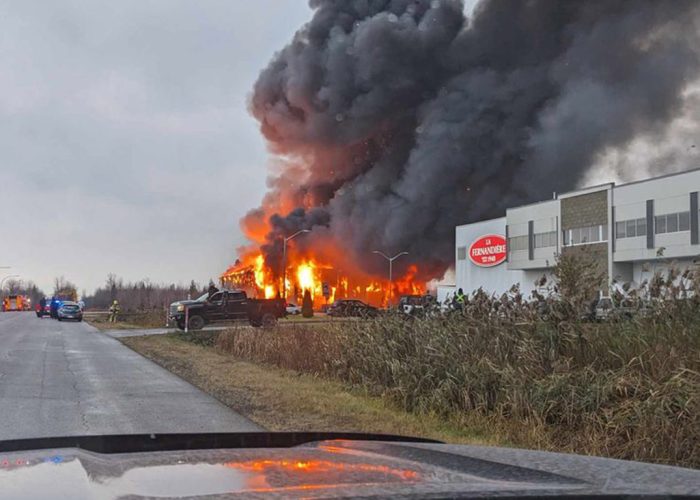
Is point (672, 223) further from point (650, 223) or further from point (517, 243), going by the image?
point (517, 243)

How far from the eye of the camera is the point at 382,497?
→ 66.9 inches

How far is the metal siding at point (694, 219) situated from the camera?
148ft

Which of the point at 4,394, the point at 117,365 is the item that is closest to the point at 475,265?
the point at 117,365

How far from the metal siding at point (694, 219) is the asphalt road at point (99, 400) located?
130 ft

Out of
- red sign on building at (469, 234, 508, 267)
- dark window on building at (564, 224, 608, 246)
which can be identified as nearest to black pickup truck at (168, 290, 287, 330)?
dark window on building at (564, 224, 608, 246)

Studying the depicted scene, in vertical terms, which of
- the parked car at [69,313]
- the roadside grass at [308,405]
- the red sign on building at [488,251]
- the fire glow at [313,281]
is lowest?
the roadside grass at [308,405]

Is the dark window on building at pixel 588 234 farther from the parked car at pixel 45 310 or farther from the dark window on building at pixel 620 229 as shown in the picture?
the parked car at pixel 45 310

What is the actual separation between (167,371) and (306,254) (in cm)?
5993

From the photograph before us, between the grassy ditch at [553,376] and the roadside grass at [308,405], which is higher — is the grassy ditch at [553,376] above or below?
above

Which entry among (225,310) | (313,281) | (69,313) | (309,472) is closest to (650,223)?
(225,310)

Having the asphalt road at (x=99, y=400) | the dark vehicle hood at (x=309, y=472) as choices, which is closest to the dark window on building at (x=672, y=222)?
the asphalt road at (x=99, y=400)

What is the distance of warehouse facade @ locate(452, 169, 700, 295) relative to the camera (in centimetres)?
4669

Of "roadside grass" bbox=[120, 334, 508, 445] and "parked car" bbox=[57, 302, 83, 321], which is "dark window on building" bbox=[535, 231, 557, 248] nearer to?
"parked car" bbox=[57, 302, 83, 321]

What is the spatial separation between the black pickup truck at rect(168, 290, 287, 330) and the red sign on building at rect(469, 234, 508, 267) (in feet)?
120
